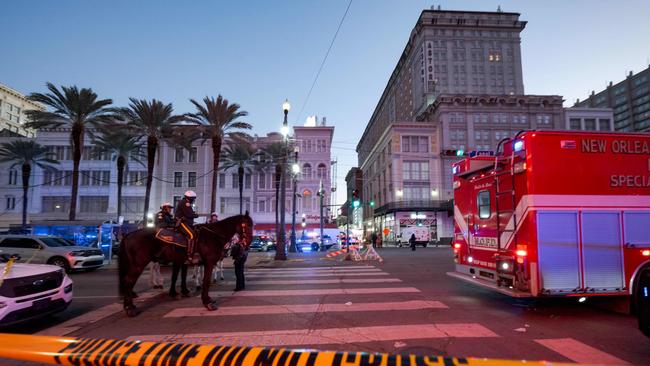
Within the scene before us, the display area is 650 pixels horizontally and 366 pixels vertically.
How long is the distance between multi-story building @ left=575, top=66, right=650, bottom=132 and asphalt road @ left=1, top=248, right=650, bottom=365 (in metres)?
161

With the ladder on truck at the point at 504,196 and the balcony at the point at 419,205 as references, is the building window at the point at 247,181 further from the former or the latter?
the ladder on truck at the point at 504,196

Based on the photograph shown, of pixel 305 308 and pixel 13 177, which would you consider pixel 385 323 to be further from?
pixel 13 177

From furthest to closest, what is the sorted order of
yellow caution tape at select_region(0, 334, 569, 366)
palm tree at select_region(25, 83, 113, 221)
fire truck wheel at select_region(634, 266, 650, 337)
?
palm tree at select_region(25, 83, 113, 221)
fire truck wheel at select_region(634, 266, 650, 337)
yellow caution tape at select_region(0, 334, 569, 366)

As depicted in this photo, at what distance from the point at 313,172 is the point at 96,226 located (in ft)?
117

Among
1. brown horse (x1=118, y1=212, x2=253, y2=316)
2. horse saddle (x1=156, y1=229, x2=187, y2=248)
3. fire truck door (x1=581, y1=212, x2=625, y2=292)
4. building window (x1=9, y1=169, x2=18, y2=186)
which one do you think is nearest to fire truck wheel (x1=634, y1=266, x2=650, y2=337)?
fire truck door (x1=581, y1=212, x2=625, y2=292)

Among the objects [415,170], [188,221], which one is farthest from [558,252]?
[415,170]

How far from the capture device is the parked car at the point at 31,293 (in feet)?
Result: 19.0

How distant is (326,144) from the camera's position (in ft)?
188

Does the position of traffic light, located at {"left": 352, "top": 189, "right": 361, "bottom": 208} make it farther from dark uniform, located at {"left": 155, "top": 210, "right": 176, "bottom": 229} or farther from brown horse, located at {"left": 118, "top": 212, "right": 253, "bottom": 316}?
dark uniform, located at {"left": 155, "top": 210, "right": 176, "bottom": 229}

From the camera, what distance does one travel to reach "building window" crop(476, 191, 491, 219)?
27.6ft

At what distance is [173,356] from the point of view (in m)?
2.44

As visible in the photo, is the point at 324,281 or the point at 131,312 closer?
the point at 131,312

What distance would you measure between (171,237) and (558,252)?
7.45 m

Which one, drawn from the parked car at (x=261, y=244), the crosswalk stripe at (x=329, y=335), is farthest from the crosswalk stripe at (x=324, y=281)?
the parked car at (x=261, y=244)
